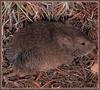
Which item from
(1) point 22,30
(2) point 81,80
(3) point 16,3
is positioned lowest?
(2) point 81,80

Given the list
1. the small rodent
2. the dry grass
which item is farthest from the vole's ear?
the dry grass

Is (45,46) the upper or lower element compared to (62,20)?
lower

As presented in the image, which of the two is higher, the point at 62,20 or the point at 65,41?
the point at 62,20

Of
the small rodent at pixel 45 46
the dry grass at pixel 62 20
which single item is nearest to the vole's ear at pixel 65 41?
the small rodent at pixel 45 46

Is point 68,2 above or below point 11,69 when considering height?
above

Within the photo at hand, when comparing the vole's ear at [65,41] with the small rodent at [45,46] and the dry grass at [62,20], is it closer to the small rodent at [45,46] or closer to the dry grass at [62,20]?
the small rodent at [45,46]

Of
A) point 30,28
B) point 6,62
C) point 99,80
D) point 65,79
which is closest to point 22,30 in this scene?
point 30,28

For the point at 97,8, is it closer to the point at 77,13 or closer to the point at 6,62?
the point at 77,13

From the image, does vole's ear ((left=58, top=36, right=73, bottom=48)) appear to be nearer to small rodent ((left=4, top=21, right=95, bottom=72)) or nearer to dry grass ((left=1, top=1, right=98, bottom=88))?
small rodent ((left=4, top=21, right=95, bottom=72))
